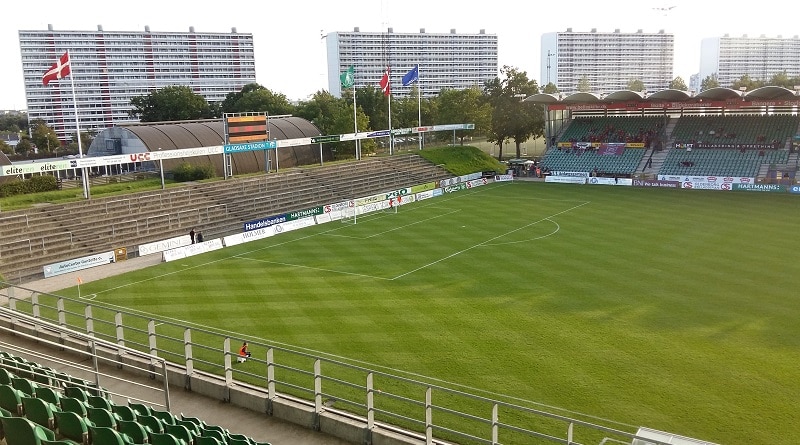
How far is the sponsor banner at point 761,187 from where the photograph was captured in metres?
52.9

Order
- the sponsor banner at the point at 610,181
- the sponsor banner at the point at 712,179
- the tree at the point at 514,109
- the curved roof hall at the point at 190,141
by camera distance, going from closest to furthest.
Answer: the curved roof hall at the point at 190,141 < the sponsor banner at the point at 712,179 < the sponsor banner at the point at 610,181 < the tree at the point at 514,109

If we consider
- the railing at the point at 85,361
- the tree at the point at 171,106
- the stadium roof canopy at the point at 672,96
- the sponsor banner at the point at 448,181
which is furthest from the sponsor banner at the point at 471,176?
the railing at the point at 85,361

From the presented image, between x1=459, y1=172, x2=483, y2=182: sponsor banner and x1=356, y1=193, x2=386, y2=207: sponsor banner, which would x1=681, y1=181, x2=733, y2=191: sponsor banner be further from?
x1=356, y1=193, x2=386, y2=207: sponsor banner

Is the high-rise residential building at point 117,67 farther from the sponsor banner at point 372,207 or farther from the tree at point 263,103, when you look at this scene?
the sponsor banner at point 372,207

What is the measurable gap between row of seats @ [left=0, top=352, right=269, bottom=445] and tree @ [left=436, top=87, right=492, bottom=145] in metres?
68.9

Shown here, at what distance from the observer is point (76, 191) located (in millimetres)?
43625

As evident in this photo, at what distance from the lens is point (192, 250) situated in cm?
3547

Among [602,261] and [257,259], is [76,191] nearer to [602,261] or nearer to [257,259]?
[257,259]

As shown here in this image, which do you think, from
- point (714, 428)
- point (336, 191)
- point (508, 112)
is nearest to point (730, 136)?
point (508, 112)

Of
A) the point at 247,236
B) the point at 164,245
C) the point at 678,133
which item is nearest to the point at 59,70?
the point at 164,245

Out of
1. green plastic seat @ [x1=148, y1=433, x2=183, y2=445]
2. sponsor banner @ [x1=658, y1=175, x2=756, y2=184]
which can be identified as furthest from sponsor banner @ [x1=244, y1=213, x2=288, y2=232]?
sponsor banner @ [x1=658, y1=175, x2=756, y2=184]

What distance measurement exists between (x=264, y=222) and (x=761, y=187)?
1635 inches

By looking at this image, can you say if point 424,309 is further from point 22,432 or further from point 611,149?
point 611,149

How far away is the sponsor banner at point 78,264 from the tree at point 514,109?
51741 mm
